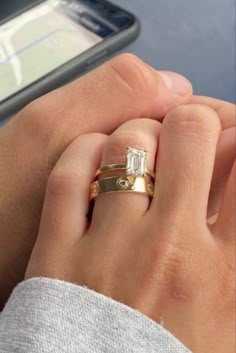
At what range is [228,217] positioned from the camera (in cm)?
47

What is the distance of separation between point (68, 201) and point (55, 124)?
108 millimetres

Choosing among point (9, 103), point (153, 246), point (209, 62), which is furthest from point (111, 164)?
point (209, 62)

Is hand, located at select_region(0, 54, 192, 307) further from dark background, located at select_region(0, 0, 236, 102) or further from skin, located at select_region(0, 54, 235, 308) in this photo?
dark background, located at select_region(0, 0, 236, 102)

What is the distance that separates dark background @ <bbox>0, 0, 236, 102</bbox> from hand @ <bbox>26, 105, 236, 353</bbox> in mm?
250

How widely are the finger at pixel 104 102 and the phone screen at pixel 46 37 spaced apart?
116mm

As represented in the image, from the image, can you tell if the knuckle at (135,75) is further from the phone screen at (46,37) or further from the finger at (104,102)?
the phone screen at (46,37)

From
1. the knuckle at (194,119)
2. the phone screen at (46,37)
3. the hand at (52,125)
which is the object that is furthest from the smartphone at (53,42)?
the knuckle at (194,119)

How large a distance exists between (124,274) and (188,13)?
44cm

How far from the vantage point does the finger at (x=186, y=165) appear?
0.46 m

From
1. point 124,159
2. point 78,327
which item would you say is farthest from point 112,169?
point 78,327

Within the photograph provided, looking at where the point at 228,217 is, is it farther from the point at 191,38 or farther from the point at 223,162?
the point at 191,38

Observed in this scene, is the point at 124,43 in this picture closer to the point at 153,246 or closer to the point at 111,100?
the point at 111,100

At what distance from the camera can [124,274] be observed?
0.44m

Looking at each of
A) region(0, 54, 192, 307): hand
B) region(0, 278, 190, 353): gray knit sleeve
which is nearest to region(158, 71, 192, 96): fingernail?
region(0, 54, 192, 307): hand
